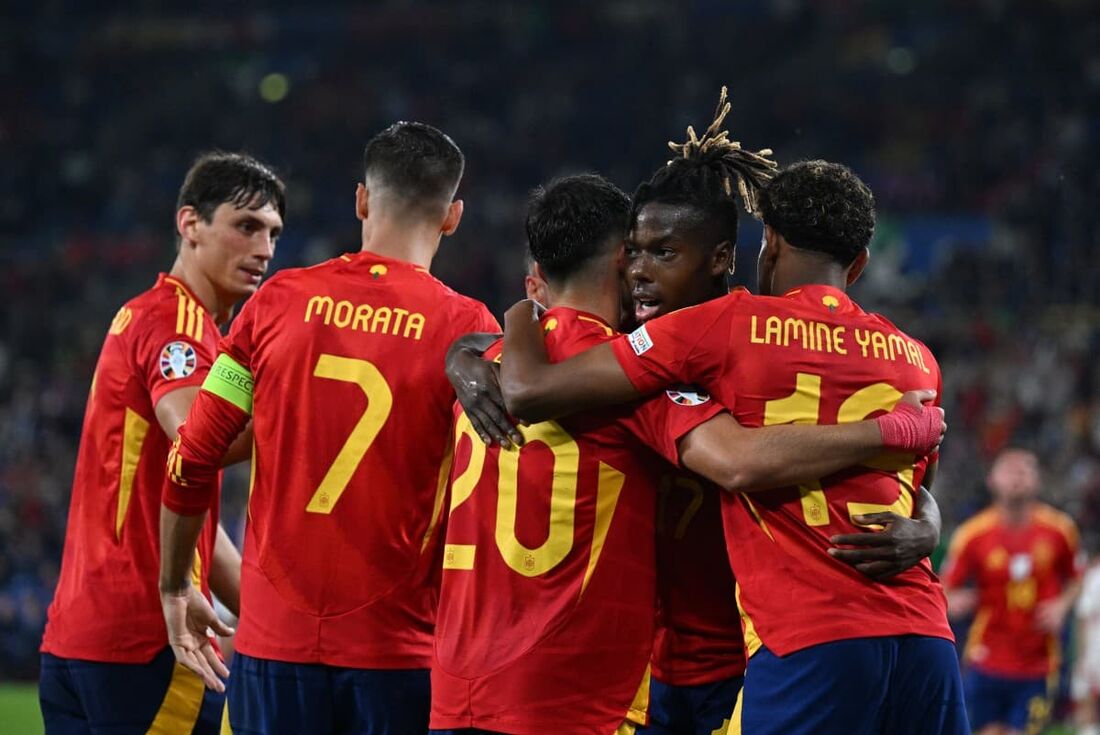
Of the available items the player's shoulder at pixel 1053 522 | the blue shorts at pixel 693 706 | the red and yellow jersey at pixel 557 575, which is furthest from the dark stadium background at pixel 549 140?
the red and yellow jersey at pixel 557 575

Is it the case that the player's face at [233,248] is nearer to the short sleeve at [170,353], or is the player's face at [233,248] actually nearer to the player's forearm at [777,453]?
the short sleeve at [170,353]

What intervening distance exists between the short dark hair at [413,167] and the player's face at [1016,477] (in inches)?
291

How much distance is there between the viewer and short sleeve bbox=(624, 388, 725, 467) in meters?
3.68

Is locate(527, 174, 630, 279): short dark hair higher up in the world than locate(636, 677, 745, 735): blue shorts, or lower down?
higher up

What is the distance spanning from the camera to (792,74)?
25.7m

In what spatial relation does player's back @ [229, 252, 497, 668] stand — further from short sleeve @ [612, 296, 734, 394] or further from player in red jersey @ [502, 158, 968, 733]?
short sleeve @ [612, 296, 734, 394]

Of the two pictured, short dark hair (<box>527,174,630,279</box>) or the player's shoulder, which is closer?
short dark hair (<box>527,174,630,279</box>)

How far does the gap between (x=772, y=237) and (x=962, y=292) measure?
1513 centimetres

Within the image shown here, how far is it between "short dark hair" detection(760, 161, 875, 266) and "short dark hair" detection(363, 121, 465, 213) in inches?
40.0

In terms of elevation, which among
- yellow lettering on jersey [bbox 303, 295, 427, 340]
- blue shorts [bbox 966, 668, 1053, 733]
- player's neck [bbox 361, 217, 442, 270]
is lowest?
blue shorts [bbox 966, 668, 1053, 733]

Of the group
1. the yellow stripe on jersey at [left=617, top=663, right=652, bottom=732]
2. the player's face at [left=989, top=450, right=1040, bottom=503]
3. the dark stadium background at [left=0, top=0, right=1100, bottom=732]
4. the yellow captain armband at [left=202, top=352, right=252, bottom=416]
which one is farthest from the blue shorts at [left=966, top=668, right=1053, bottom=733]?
the yellow captain armband at [left=202, top=352, right=252, bottom=416]

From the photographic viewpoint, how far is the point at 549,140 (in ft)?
83.3

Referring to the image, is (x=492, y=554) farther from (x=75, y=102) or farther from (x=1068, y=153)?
(x=75, y=102)

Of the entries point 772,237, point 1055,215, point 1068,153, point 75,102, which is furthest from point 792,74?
point 772,237
